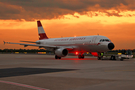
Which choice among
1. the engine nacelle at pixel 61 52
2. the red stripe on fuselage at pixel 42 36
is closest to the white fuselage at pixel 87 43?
the engine nacelle at pixel 61 52

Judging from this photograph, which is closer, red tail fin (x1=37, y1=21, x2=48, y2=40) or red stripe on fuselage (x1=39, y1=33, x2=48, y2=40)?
red stripe on fuselage (x1=39, y1=33, x2=48, y2=40)

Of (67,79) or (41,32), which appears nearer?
(67,79)

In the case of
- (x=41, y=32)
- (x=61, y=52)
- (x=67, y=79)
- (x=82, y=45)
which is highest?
(x=41, y=32)

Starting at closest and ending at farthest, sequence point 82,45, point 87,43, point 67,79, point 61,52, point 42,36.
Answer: point 67,79 → point 87,43 → point 61,52 → point 82,45 → point 42,36

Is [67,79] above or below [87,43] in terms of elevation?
below

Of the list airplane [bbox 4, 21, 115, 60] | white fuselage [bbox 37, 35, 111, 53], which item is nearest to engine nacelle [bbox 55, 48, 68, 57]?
airplane [bbox 4, 21, 115, 60]

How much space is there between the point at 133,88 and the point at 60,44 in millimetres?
39058

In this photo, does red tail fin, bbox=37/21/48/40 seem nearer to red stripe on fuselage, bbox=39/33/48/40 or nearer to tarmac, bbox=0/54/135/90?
red stripe on fuselage, bbox=39/33/48/40

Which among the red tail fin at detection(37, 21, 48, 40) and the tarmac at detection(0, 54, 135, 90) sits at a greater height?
the red tail fin at detection(37, 21, 48, 40)

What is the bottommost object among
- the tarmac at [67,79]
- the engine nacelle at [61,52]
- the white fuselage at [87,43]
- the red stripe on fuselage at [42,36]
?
the tarmac at [67,79]

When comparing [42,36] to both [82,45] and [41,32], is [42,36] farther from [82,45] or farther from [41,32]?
[82,45]

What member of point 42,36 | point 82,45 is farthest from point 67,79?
point 42,36

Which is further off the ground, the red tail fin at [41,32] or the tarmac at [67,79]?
the red tail fin at [41,32]

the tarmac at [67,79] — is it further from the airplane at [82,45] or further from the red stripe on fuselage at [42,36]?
the red stripe on fuselage at [42,36]
